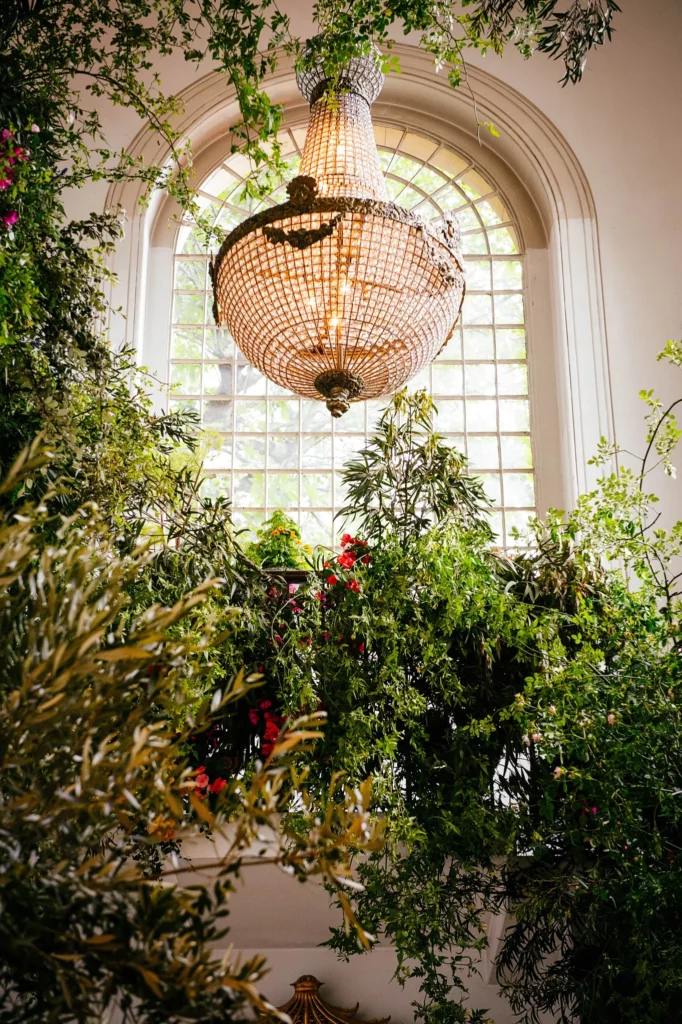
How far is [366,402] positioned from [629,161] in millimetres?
2217

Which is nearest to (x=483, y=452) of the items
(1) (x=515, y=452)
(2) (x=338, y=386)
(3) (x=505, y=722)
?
(1) (x=515, y=452)

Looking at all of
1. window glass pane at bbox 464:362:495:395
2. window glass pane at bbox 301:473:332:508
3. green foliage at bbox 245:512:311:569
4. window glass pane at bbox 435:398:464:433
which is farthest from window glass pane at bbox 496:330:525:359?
green foliage at bbox 245:512:311:569

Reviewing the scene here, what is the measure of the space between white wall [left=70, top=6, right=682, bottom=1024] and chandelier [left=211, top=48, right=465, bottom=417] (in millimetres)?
2447

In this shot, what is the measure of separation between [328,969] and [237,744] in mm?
1472

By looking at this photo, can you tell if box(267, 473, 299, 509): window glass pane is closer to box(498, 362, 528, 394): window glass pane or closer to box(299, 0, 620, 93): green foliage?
box(498, 362, 528, 394): window glass pane

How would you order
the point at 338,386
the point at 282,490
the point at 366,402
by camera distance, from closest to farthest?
the point at 338,386 < the point at 282,490 < the point at 366,402

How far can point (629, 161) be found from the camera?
18.3 ft

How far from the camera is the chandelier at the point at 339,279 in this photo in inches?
106

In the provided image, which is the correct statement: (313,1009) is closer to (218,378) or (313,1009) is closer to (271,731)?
(271,731)

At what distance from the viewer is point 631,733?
6.27 feet

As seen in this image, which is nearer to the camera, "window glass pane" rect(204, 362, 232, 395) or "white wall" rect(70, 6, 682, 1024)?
"white wall" rect(70, 6, 682, 1024)

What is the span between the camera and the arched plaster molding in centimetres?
516

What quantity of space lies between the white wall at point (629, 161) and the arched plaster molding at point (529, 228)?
56 millimetres

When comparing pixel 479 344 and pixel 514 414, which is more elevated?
pixel 479 344
